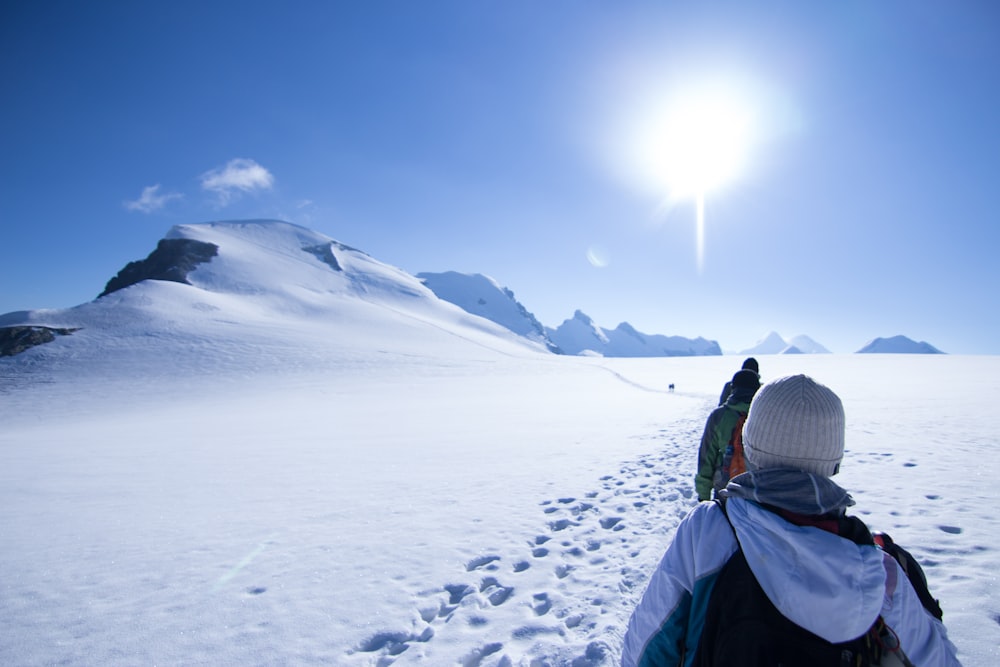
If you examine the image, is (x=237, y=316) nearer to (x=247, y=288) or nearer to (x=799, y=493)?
(x=247, y=288)

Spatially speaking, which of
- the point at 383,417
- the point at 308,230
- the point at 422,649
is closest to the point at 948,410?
the point at 422,649

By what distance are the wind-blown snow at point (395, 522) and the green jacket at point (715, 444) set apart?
1458 mm

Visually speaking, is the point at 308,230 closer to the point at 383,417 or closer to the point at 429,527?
the point at 383,417

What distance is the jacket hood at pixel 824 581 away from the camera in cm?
149

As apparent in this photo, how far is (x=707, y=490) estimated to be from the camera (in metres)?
4.88

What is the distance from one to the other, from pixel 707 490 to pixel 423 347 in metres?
48.3

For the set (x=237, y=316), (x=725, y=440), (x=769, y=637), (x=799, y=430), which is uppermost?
(x=237, y=316)

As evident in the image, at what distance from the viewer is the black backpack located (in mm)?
1559

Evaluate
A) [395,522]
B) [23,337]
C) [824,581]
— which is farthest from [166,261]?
[824,581]

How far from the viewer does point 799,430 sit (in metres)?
1.81

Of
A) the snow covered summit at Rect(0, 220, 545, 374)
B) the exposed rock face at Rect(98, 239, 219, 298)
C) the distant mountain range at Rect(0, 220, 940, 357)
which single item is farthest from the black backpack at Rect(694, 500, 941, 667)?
the exposed rock face at Rect(98, 239, 219, 298)

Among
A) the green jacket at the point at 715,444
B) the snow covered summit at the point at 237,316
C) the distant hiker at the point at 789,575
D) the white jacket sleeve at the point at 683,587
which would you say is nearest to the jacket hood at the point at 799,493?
the distant hiker at the point at 789,575

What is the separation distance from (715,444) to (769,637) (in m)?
3.51

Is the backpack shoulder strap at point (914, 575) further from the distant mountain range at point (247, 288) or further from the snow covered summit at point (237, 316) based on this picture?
the distant mountain range at point (247, 288)
